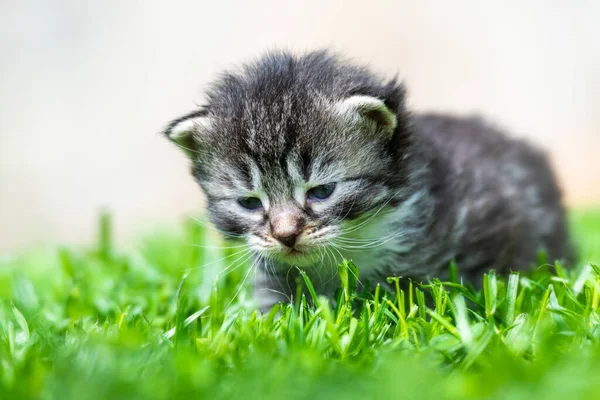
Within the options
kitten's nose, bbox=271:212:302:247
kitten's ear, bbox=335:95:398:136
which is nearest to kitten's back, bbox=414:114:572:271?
kitten's ear, bbox=335:95:398:136

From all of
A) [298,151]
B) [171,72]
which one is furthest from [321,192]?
[171,72]

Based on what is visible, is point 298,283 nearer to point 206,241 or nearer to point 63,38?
point 206,241

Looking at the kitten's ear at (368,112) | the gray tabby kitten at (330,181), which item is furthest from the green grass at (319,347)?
the kitten's ear at (368,112)

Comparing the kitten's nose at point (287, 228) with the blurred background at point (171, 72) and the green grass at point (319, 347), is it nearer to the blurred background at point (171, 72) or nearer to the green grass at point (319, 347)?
the green grass at point (319, 347)

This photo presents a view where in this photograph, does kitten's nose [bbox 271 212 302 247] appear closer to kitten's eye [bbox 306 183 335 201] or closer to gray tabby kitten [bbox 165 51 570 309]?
gray tabby kitten [bbox 165 51 570 309]

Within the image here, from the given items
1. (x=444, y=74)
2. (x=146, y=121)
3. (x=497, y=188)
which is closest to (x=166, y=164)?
(x=146, y=121)

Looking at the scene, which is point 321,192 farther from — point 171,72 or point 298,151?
point 171,72
